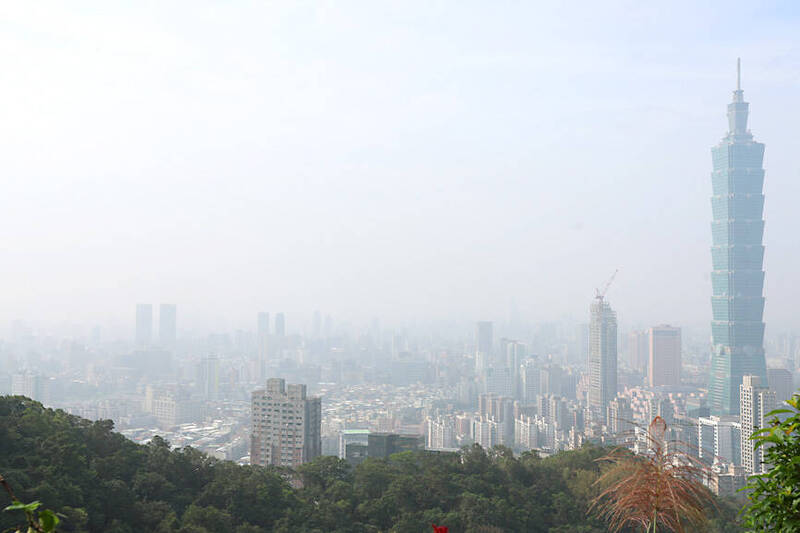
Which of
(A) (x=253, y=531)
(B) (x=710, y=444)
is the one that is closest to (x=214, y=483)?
(A) (x=253, y=531)

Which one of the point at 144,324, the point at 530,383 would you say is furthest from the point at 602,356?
the point at 144,324

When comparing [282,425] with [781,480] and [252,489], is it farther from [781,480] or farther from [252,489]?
[781,480]

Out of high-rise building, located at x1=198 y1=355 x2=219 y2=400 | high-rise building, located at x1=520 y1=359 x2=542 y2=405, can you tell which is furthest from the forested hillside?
high-rise building, located at x1=520 y1=359 x2=542 y2=405

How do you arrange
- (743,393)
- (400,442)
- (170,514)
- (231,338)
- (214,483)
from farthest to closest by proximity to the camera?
(231,338), (743,393), (400,442), (214,483), (170,514)

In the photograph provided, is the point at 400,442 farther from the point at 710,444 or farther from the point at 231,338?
the point at 231,338

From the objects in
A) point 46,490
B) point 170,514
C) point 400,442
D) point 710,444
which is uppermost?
point 46,490

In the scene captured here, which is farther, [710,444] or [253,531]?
[710,444]

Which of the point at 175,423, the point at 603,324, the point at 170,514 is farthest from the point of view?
the point at 603,324
